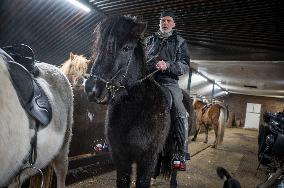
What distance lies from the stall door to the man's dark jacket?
110 feet

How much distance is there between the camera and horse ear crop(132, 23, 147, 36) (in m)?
2.68

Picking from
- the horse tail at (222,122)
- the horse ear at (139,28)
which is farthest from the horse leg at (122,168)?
the horse tail at (222,122)

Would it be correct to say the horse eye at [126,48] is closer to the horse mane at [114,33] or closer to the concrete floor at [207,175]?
the horse mane at [114,33]

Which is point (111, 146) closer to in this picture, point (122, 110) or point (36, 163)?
point (122, 110)

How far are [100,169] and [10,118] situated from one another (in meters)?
4.04

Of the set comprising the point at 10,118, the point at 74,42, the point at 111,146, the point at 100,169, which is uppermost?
the point at 74,42

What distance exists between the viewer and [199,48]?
→ 11.6 meters

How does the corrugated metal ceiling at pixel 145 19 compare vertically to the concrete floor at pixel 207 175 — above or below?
above

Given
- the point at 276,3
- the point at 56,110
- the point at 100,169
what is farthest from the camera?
the point at 276,3

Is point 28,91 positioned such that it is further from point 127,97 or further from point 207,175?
point 207,175

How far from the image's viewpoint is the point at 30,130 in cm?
234

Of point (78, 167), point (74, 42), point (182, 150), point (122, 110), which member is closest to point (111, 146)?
point (122, 110)

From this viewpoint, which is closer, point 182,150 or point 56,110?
point 56,110

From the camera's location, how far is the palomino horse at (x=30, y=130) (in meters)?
2.07
